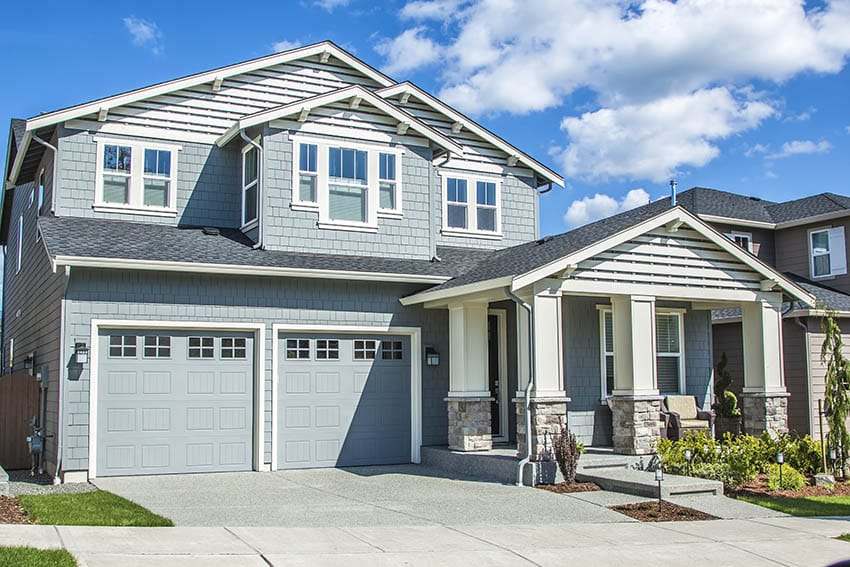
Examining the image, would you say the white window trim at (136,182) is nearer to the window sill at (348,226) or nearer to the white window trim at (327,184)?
the white window trim at (327,184)

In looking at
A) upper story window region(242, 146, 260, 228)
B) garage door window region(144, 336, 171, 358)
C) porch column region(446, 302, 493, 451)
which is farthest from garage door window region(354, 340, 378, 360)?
garage door window region(144, 336, 171, 358)

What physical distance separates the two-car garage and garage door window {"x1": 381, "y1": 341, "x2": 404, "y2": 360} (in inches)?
0.7

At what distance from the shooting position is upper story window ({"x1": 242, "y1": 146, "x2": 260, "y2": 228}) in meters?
15.9

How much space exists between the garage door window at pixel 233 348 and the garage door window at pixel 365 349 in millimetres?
1998

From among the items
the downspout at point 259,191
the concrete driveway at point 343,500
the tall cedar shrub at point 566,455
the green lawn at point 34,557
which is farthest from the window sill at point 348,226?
the green lawn at point 34,557

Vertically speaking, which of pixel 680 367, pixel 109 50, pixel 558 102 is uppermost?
pixel 558 102

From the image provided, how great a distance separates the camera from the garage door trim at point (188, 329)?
13219 mm

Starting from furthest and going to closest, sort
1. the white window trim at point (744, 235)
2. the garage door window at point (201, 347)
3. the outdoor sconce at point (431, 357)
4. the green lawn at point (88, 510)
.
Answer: the white window trim at point (744, 235)
the outdoor sconce at point (431, 357)
the garage door window at point (201, 347)
the green lawn at point (88, 510)

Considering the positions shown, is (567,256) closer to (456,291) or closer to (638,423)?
(456,291)

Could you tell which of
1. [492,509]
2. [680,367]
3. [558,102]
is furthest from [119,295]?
[558,102]

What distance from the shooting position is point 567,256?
1290cm

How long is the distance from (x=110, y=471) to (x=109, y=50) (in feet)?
24.3

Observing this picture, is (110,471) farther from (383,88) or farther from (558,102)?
(558,102)

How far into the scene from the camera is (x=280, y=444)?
14.5 metres
